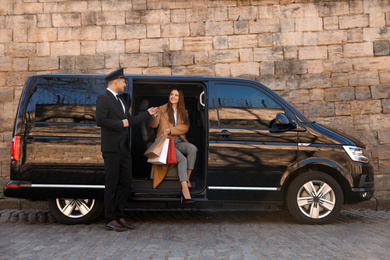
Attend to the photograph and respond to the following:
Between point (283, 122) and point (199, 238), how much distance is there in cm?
190

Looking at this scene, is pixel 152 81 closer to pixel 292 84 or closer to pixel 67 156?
pixel 67 156

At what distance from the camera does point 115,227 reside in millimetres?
5828

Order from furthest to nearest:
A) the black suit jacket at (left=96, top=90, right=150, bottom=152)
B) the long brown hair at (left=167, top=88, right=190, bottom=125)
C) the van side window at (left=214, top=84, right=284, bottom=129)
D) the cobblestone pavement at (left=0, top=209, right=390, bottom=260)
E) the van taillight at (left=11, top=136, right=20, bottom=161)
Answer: the long brown hair at (left=167, top=88, right=190, bottom=125), the van side window at (left=214, top=84, right=284, bottom=129), the van taillight at (left=11, top=136, right=20, bottom=161), the black suit jacket at (left=96, top=90, right=150, bottom=152), the cobblestone pavement at (left=0, top=209, right=390, bottom=260)

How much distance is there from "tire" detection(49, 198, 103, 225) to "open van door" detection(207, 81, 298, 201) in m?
1.61

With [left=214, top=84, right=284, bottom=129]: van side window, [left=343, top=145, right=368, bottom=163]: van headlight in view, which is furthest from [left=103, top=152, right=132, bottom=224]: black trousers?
[left=343, top=145, right=368, bottom=163]: van headlight

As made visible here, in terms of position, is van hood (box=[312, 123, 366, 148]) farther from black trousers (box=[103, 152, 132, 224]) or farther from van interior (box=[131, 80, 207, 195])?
black trousers (box=[103, 152, 132, 224])

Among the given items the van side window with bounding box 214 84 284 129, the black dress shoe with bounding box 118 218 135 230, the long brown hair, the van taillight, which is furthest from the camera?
the long brown hair

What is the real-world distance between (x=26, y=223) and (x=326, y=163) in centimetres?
427

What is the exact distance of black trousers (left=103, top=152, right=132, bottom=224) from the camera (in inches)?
230

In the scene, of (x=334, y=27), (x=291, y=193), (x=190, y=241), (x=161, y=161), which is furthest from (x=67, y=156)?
(x=334, y=27)

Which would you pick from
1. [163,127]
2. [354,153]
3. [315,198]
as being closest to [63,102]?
[163,127]

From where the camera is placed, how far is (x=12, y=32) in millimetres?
10672

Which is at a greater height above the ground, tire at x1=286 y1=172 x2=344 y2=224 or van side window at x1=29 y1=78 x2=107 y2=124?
van side window at x1=29 y1=78 x2=107 y2=124

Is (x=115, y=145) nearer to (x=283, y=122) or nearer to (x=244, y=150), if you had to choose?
(x=244, y=150)
